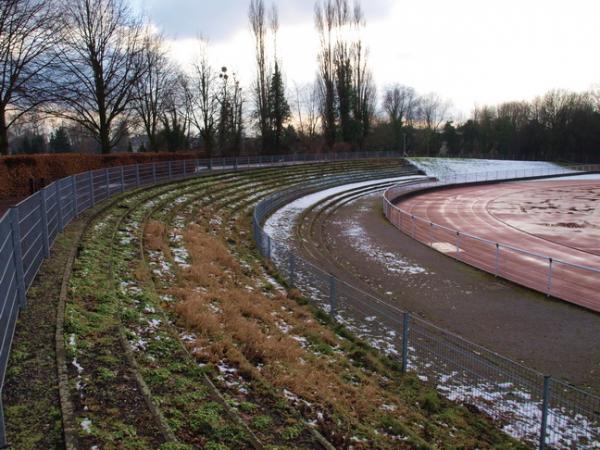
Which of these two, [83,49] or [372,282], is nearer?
[372,282]

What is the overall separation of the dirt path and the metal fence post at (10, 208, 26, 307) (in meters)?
9.34

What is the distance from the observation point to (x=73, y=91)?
1048 inches

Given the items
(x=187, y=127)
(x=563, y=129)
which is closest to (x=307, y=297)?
(x=187, y=127)

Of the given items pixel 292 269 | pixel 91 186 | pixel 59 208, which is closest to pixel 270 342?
pixel 292 269

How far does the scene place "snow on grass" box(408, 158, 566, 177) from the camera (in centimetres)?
6494

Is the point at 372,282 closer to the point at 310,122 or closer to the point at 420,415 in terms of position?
the point at 420,415

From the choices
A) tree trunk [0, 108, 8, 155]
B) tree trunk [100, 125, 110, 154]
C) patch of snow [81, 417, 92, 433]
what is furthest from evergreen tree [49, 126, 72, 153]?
patch of snow [81, 417, 92, 433]

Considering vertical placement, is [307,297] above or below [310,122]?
below

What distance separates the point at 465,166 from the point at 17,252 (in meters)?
72.8

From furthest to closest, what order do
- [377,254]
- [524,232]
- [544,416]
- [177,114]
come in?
[177,114]
[524,232]
[377,254]
[544,416]

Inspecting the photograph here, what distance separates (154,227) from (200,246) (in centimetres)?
177

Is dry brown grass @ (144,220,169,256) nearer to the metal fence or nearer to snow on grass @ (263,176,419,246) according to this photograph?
the metal fence

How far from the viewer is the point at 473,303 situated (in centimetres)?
1349

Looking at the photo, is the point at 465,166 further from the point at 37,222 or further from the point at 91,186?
the point at 37,222
